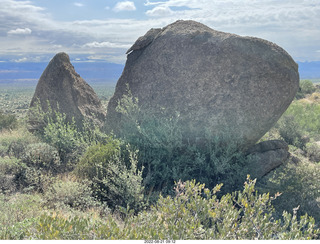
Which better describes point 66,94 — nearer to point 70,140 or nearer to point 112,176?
point 70,140

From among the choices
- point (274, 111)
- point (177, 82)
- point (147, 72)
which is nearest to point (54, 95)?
point (147, 72)

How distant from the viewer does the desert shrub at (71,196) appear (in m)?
6.69

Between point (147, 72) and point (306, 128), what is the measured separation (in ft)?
40.2

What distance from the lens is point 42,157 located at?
9.04 meters

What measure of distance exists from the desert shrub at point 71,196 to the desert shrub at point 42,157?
1.92 metres

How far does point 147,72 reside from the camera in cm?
950

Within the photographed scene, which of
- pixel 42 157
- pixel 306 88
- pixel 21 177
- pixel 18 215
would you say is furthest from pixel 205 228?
pixel 306 88

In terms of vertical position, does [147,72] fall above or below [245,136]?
above

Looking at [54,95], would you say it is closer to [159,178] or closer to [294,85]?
[159,178]

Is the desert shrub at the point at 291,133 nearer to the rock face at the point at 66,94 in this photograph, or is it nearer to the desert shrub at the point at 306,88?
the rock face at the point at 66,94

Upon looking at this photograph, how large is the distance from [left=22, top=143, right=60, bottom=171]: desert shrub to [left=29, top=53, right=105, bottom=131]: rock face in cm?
255

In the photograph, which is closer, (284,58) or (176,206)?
(176,206)

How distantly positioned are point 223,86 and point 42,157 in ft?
17.7

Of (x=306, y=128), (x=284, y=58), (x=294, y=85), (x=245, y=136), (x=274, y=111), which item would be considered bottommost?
(x=306, y=128)
